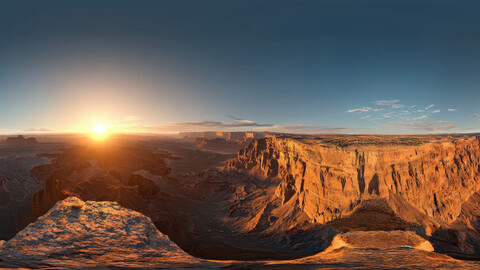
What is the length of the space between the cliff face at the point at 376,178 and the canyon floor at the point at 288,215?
156 mm

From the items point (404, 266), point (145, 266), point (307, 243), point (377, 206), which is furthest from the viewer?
point (307, 243)

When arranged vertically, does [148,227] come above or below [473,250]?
above

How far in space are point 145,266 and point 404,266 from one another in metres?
8.04

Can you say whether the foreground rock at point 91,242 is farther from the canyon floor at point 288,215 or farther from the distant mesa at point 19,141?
the distant mesa at point 19,141

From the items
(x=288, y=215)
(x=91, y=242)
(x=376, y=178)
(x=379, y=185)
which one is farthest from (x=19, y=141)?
(x=379, y=185)

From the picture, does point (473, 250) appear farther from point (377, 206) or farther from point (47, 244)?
point (47, 244)

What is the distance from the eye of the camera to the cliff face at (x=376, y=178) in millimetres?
27297

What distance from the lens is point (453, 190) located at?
4028cm

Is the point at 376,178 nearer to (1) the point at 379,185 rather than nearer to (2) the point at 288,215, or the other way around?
(1) the point at 379,185

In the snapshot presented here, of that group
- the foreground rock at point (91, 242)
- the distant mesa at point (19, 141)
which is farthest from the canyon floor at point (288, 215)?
the distant mesa at point (19, 141)

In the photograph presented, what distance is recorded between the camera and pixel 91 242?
997 cm

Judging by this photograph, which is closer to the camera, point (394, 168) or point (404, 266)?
point (404, 266)

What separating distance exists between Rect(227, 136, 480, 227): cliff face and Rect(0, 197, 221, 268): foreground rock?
23186 mm

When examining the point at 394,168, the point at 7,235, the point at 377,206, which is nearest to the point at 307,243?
the point at 377,206
